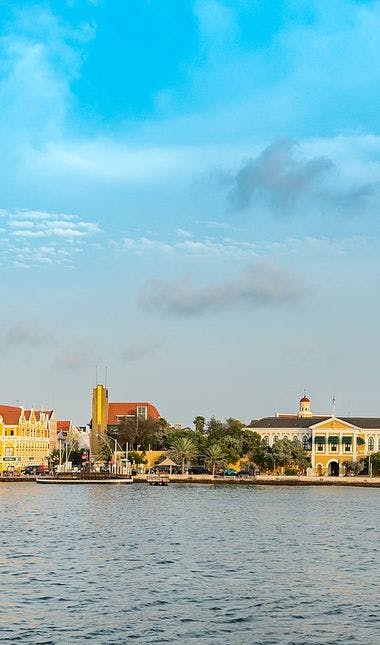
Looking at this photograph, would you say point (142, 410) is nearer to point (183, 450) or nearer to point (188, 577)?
point (183, 450)

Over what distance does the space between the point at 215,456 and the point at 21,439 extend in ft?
117

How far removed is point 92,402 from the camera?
190375 millimetres

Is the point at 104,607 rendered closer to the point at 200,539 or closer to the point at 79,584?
the point at 79,584

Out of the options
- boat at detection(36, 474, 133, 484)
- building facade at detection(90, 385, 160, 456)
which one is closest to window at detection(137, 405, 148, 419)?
building facade at detection(90, 385, 160, 456)

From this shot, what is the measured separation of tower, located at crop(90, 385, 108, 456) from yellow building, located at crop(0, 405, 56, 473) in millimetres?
9874

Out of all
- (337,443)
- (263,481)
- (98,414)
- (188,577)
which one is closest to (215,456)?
(263,481)

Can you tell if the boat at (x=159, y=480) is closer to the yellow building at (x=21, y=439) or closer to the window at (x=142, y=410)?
the yellow building at (x=21, y=439)

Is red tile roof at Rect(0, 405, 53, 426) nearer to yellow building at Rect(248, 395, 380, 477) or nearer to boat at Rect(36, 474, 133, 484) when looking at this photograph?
boat at Rect(36, 474, 133, 484)

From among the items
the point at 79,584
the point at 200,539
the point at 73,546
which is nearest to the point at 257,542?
the point at 200,539

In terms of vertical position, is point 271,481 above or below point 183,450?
below

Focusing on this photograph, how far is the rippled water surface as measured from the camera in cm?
3266

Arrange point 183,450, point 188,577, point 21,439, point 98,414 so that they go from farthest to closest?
1. point 98,414
2. point 21,439
3. point 183,450
4. point 188,577

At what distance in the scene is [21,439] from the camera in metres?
170

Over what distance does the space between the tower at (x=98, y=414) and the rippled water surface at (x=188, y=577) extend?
10199 cm
